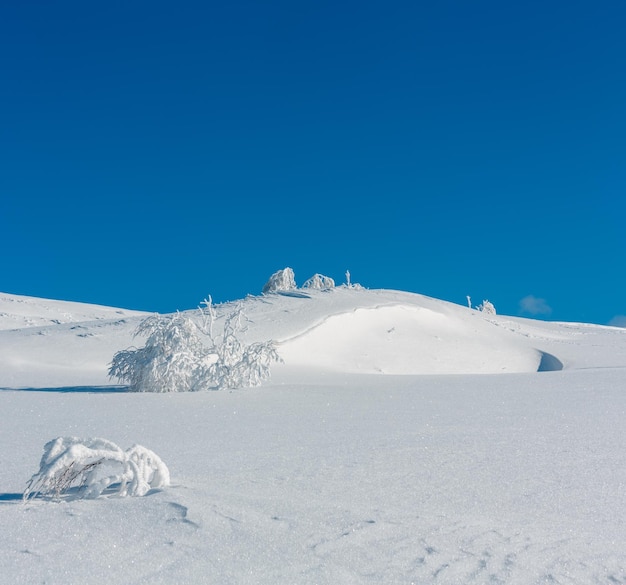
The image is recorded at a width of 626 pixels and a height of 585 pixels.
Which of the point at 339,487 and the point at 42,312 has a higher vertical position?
the point at 42,312

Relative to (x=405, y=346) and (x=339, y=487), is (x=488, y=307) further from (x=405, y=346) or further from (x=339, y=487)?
(x=339, y=487)

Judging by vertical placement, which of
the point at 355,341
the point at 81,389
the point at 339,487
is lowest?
the point at 339,487

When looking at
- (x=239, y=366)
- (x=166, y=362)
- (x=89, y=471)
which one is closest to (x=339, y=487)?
(x=89, y=471)

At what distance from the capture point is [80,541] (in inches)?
125

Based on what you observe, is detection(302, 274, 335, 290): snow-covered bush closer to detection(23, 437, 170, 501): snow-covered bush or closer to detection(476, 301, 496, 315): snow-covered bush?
detection(476, 301, 496, 315): snow-covered bush

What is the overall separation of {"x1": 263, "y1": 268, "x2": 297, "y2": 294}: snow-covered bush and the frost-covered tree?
58.0ft

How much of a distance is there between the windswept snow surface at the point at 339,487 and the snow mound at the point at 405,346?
25.4 ft

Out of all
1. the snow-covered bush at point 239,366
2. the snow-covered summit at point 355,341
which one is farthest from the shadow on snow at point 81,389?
the snow-covered bush at point 239,366

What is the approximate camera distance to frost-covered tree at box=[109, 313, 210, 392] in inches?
444

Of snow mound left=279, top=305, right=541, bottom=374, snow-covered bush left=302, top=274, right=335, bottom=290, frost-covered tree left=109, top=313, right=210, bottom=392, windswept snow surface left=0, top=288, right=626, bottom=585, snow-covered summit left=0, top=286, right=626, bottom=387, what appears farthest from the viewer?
snow-covered bush left=302, top=274, right=335, bottom=290

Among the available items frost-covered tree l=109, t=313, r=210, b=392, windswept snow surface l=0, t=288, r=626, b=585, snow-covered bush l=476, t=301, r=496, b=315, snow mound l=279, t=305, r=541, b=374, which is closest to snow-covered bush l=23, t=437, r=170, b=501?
windswept snow surface l=0, t=288, r=626, b=585

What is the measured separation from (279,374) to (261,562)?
11.8 metres

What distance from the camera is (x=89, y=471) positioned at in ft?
13.0

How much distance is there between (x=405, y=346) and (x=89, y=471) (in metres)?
18.0
